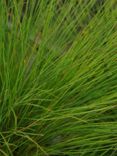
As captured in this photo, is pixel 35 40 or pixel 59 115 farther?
pixel 35 40

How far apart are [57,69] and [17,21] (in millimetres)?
192

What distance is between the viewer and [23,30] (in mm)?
939

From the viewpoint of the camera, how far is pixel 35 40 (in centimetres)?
103

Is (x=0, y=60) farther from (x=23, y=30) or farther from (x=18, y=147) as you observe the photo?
(x=18, y=147)

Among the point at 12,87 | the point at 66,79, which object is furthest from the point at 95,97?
the point at 12,87

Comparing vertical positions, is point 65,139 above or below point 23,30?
below

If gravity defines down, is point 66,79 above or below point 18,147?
above

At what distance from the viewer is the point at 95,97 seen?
3.15ft

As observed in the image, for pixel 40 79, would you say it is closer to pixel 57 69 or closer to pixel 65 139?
pixel 57 69

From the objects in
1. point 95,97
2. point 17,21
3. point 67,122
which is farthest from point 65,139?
point 17,21

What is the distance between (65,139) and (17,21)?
0.36m

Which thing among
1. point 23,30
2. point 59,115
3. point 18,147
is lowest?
point 18,147

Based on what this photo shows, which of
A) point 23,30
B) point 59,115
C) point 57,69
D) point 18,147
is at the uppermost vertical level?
point 23,30

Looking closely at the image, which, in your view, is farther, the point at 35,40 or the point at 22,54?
the point at 35,40
